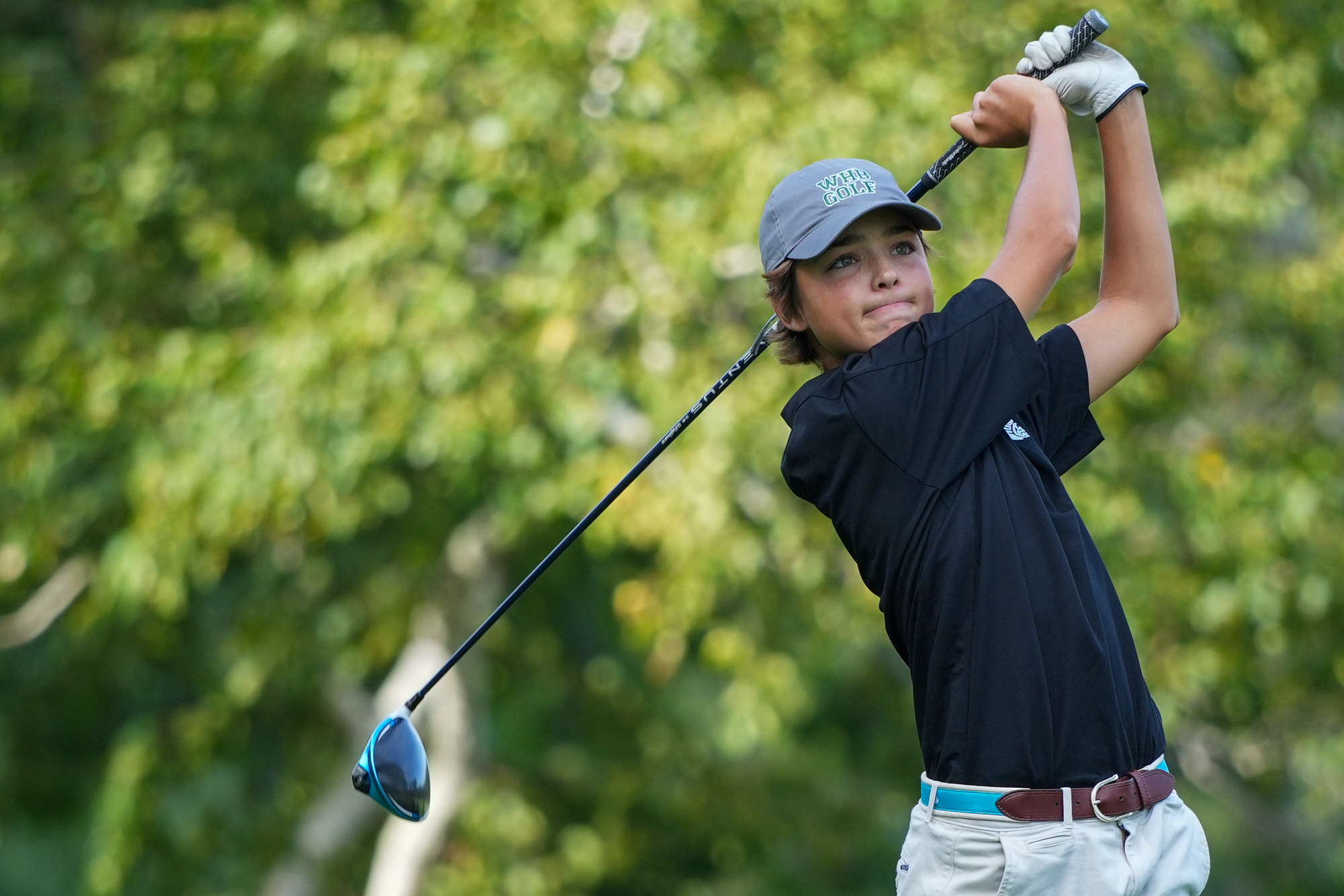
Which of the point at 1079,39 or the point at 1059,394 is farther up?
the point at 1079,39

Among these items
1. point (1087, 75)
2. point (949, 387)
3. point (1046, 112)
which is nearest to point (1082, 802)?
point (949, 387)

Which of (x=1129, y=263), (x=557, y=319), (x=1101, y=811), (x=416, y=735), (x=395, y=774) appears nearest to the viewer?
(x=1101, y=811)

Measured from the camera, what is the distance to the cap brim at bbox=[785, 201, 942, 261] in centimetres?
238

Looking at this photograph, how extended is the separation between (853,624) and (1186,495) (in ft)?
4.84

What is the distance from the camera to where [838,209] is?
240 cm

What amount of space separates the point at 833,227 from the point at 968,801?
0.85m

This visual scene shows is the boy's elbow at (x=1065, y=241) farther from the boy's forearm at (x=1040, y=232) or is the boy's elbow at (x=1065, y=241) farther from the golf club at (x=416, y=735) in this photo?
the golf club at (x=416, y=735)

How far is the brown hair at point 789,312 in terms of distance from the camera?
2525 millimetres

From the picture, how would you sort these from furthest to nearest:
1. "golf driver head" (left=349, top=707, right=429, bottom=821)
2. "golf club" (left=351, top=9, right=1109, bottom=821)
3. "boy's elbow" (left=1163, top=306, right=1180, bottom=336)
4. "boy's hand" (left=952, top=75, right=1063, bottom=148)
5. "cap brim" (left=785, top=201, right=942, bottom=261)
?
"golf driver head" (left=349, top=707, right=429, bottom=821), "golf club" (left=351, top=9, right=1109, bottom=821), "boy's elbow" (left=1163, top=306, right=1180, bottom=336), "boy's hand" (left=952, top=75, right=1063, bottom=148), "cap brim" (left=785, top=201, right=942, bottom=261)

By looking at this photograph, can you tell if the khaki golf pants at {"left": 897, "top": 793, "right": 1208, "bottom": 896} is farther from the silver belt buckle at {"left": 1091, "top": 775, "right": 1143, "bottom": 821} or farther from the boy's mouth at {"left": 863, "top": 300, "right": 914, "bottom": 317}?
the boy's mouth at {"left": 863, "top": 300, "right": 914, "bottom": 317}

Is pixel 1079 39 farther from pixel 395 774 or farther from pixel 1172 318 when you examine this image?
pixel 395 774

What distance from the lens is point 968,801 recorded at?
227cm

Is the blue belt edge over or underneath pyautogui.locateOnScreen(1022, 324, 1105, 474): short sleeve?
underneath

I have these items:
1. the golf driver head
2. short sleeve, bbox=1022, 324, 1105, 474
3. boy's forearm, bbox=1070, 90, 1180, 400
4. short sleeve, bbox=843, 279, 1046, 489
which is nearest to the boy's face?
short sleeve, bbox=843, 279, 1046, 489
